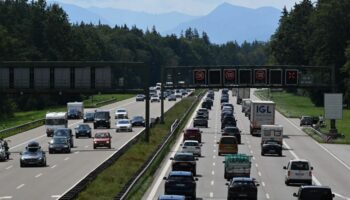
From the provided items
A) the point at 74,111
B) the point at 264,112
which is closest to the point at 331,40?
the point at 74,111

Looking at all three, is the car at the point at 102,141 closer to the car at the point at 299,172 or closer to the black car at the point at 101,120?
the black car at the point at 101,120

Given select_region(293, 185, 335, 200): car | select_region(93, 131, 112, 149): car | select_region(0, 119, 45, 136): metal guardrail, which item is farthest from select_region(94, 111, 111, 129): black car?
select_region(293, 185, 335, 200): car

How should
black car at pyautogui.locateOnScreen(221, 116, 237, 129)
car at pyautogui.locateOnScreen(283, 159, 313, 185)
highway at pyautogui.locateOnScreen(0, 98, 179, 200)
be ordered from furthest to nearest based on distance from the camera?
black car at pyautogui.locateOnScreen(221, 116, 237, 129) → car at pyautogui.locateOnScreen(283, 159, 313, 185) → highway at pyautogui.locateOnScreen(0, 98, 179, 200)

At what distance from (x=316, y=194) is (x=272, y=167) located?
24.5 metres

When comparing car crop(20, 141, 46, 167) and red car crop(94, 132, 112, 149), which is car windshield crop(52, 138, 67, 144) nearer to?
red car crop(94, 132, 112, 149)

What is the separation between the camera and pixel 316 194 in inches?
1313

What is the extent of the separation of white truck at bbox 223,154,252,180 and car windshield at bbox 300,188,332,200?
48.2 feet

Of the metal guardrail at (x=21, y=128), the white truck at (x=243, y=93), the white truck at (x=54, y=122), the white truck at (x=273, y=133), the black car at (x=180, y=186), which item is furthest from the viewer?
the white truck at (x=243, y=93)

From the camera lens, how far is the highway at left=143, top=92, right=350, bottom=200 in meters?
43.4

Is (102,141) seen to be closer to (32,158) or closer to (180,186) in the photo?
(32,158)

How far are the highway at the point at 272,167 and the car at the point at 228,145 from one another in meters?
0.78

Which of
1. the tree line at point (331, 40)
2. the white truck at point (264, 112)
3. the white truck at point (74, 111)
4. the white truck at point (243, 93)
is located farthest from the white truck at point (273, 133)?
the white truck at point (243, 93)

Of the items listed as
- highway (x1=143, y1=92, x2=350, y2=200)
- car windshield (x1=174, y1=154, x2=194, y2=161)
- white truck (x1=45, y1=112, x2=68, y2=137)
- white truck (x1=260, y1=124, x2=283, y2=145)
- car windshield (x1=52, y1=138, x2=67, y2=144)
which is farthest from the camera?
white truck (x1=45, y1=112, x2=68, y2=137)

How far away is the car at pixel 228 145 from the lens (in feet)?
216
